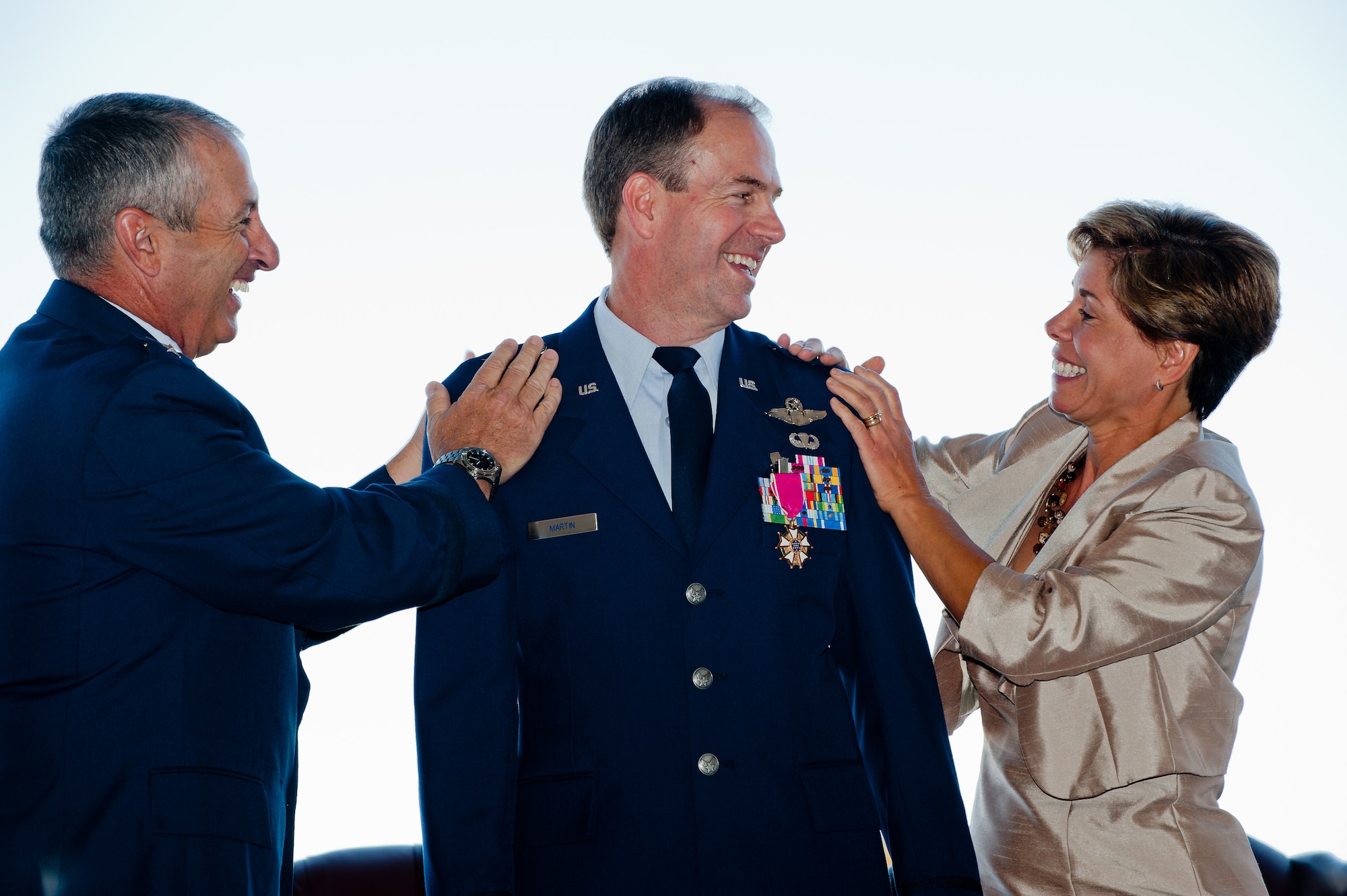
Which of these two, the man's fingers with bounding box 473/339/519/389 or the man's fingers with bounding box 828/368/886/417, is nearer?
the man's fingers with bounding box 473/339/519/389

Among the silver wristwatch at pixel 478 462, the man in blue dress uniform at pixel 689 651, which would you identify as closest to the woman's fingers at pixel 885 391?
the man in blue dress uniform at pixel 689 651

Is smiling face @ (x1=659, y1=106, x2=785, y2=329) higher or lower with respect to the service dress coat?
higher

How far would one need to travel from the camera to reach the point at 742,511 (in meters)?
2.17

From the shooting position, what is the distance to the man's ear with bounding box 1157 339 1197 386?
2.48m

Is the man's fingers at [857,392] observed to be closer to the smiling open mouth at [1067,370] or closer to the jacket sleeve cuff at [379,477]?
the smiling open mouth at [1067,370]

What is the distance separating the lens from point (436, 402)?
2.32 metres

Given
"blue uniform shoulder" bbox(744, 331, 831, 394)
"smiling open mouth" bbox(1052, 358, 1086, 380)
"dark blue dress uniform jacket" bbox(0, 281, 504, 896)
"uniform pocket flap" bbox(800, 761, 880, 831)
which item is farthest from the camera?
"smiling open mouth" bbox(1052, 358, 1086, 380)

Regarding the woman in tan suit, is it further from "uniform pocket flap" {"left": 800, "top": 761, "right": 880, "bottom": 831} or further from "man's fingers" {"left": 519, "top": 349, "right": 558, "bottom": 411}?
"man's fingers" {"left": 519, "top": 349, "right": 558, "bottom": 411}

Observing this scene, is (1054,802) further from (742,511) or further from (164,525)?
(164,525)

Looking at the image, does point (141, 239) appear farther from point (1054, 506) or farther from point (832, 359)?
point (1054, 506)

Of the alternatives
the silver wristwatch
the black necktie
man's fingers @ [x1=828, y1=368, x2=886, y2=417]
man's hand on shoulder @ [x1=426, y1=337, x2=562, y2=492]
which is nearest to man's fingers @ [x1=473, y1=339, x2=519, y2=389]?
man's hand on shoulder @ [x1=426, y1=337, x2=562, y2=492]

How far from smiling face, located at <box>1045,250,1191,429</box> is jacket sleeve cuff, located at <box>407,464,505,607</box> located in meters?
1.23

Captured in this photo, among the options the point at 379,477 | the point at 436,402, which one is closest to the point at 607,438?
the point at 436,402

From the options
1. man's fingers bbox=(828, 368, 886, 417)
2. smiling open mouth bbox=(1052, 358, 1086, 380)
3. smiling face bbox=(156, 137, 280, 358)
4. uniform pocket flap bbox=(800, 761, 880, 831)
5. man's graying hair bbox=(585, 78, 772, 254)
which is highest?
man's graying hair bbox=(585, 78, 772, 254)
